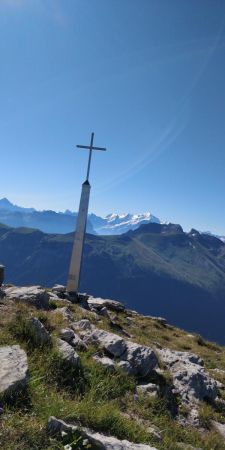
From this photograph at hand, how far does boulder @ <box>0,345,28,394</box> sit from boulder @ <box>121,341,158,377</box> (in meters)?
5.02

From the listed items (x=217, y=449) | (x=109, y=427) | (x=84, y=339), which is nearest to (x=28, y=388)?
(x=109, y=427)

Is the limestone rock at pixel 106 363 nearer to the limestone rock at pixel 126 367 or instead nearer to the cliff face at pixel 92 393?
the cliff face at pixel 92 393

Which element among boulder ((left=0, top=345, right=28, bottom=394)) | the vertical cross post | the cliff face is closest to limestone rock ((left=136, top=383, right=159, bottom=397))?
the cliff face

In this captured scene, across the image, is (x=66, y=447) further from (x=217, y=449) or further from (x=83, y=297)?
(x=83, y=297)

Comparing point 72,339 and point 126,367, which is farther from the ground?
point 72,339

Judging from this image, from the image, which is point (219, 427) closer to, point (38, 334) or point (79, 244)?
point (38, 334)

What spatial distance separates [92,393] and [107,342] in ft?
14.8

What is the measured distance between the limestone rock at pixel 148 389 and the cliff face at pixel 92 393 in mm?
29

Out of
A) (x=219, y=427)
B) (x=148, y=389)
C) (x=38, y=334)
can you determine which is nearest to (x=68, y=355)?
(x=38, y=334)

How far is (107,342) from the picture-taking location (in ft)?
47.8

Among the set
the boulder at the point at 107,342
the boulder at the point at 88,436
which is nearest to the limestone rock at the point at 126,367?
the boulder at the point at 107,342

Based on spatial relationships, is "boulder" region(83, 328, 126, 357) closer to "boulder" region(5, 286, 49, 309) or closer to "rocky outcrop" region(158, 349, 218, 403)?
"rocky outcrop" region(158, 349, 218, 403)

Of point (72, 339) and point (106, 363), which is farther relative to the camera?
point (72, 339)

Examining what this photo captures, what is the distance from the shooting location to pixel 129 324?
27938 millimetres
